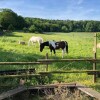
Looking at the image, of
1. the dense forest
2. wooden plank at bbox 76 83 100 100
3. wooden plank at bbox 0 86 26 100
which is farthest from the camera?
the dense forest

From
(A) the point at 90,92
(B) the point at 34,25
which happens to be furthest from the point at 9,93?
(B) the point at 34,25

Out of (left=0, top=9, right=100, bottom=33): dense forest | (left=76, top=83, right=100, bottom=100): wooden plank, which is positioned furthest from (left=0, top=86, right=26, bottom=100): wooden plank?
(left=0, top=9, right=100, bottom=33): dense forest

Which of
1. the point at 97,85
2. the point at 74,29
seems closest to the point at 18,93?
the point at 97,85

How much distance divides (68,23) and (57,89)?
9087cm

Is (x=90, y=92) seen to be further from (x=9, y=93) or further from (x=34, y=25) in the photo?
(x=34, y=25)

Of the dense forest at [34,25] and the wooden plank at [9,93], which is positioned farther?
the dense forest at [34,25]

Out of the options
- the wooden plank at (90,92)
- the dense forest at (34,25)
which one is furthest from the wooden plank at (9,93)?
the dense forest at (34,25)

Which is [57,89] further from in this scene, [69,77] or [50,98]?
[69,77]

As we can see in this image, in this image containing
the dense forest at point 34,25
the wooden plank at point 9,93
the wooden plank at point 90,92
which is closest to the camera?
the wooden plank at point 9,93

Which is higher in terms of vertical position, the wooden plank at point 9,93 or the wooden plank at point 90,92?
the wooden plank at point 9,93

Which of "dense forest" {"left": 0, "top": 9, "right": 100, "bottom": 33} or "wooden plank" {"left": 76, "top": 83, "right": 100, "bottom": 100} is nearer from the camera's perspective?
"wooden plank" {"left": 76, "top": 83, "right": 100, "bottom": 100}

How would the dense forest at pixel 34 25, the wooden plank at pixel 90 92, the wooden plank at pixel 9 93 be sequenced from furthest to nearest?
1. the dense forest at pixel 34 25
2. the wooden plank at pixel 90 92
3. the wooden plank at pixel 9 93

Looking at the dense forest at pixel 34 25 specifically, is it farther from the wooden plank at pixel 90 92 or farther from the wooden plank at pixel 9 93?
the wooden plank at pixel 9 93

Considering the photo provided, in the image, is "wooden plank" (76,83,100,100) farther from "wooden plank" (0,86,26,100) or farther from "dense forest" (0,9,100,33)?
"dense forest" (0,9,100,33)
